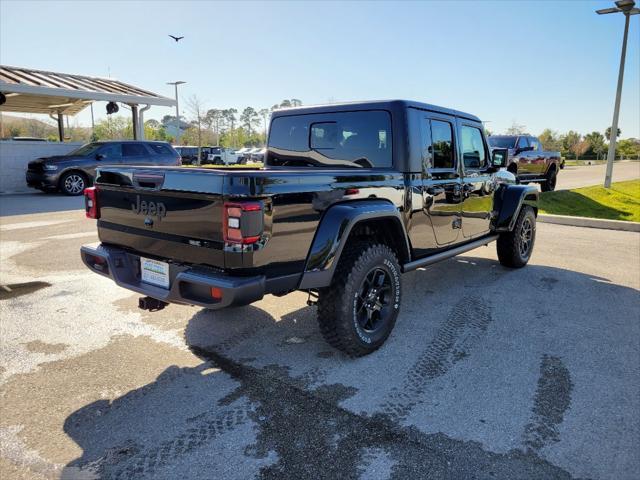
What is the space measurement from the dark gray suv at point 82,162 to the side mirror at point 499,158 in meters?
10.7

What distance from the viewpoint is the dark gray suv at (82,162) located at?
43.1ft

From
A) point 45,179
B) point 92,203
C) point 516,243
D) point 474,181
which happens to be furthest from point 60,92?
point 516,243

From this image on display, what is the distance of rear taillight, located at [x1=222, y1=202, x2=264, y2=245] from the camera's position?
258 centimetres

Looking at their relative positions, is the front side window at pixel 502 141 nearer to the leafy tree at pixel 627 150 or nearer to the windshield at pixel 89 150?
the windshield at pixel 89 150

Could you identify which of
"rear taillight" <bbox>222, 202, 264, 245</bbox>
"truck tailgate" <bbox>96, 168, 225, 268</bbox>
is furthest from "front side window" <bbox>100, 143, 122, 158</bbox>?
"rear taillight" <bbox>222, 202, 264, 245</bbox>

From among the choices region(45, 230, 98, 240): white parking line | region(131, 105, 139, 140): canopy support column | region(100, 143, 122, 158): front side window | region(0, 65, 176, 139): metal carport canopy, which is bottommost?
region(45, 230, 98, 240): white parking line

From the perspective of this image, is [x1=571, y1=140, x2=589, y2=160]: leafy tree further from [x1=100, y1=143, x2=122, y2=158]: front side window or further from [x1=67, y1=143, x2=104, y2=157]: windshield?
[x1=67, y1=143, x2=104, y2=157]: windshield

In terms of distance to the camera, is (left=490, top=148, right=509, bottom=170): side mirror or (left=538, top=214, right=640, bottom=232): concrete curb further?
(left=538, top=214, right=640, bottom=232): concrete curb

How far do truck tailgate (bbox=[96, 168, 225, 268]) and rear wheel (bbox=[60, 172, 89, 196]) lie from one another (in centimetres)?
1130

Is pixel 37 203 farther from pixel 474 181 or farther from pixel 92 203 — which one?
pixel 474 181

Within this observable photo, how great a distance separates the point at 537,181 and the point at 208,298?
1521 centimetres

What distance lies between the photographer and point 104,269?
343cm

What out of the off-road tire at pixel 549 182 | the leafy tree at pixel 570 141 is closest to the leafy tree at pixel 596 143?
the leafy tree at pixel 570 141

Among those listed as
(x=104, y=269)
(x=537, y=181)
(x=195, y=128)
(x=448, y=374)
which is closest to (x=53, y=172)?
(x=104, y=269)
